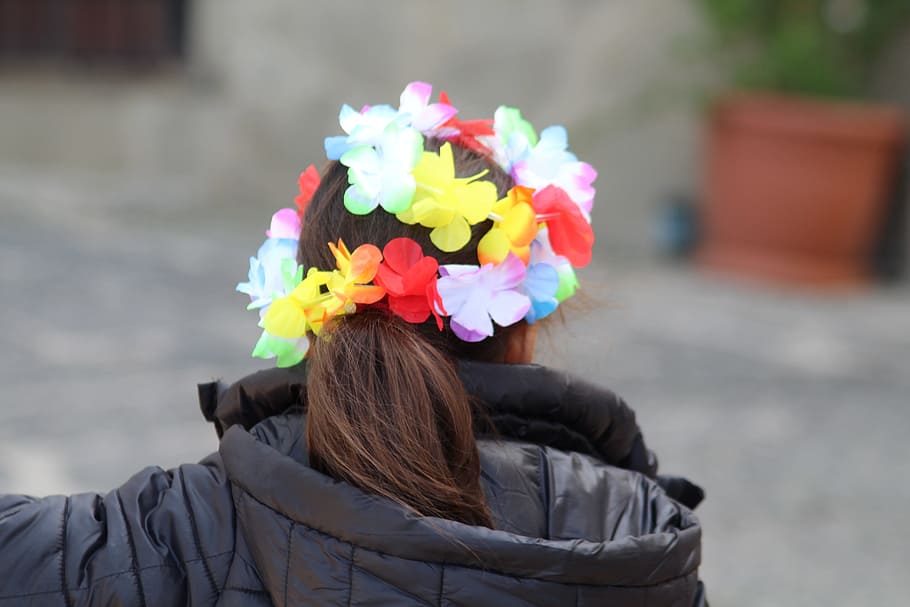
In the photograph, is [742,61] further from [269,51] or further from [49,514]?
[49,514]

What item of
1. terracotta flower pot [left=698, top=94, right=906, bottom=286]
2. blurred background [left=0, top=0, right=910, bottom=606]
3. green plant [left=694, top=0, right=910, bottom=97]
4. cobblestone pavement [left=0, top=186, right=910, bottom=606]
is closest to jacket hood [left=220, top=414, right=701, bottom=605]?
cobblestone pavement [left=0, top=186, right=910, bottom=606]

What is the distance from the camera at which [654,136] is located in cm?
584

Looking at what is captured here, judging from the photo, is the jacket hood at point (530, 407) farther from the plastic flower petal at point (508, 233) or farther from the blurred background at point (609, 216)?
the blurred background at point (609, 216)

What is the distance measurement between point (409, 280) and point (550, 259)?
0.21m

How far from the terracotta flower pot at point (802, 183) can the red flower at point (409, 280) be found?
13.6 ft

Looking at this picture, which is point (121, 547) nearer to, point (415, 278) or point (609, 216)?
point (415, 278)

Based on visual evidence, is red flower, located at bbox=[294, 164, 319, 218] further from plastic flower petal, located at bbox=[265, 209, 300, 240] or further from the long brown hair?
the long brown hair

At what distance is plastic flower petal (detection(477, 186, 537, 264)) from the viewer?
51.1 inches

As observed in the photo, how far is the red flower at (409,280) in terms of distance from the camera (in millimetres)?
1233

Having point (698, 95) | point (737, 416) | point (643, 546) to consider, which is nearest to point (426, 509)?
point (643, 546)

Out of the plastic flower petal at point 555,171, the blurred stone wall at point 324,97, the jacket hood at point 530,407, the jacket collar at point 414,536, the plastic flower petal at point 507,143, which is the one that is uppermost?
the blurred stone wall at point 324,97

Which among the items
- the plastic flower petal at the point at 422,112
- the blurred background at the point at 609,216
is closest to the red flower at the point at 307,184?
the plastic flower petal at the point at 422,112

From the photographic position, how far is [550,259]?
1.38 m

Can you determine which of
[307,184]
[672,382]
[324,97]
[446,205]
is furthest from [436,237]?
[324,97]
